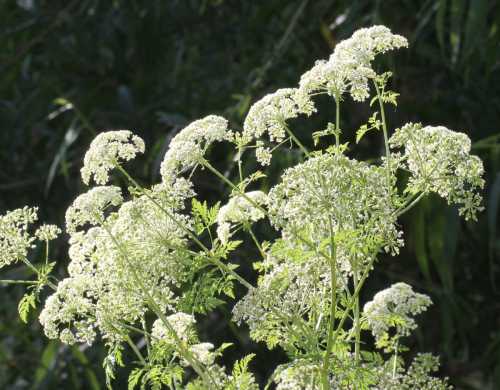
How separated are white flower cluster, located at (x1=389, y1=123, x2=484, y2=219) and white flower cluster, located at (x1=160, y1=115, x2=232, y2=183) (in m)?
0.26

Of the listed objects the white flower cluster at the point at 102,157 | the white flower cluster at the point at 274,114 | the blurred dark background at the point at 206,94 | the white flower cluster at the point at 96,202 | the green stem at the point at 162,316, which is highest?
the white flower cluster at the point at 102,157

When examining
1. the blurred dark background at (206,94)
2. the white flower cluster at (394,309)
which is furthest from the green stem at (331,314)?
the blurred dark background at (206,94)

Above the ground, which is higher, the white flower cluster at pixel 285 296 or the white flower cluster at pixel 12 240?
the white flower cluster at pixel 12 240

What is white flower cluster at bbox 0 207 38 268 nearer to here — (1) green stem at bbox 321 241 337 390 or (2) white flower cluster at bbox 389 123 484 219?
(1) green stem at bbox 321 241 337 390

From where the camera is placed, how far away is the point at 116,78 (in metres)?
5.52

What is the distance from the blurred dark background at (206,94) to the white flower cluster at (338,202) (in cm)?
280

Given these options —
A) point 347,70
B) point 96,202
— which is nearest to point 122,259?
point 96,202

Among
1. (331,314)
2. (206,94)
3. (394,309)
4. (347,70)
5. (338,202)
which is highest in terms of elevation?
(347,70)

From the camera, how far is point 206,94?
16.5 feet

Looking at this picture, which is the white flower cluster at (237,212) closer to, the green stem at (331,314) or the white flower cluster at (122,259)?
the white flower cluster at (122,259)

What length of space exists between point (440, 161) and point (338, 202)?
0.60 feet

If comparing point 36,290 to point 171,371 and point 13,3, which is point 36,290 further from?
point 13,3

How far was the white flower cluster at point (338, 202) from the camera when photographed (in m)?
1.42

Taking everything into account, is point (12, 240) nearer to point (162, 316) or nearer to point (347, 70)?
point (162, 316)
